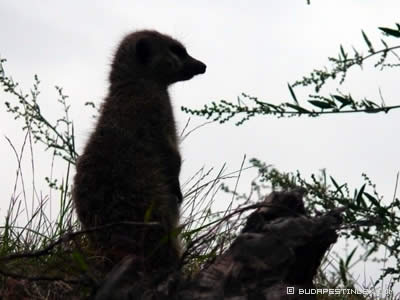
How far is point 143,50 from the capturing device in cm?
609

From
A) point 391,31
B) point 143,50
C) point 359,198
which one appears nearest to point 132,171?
point 359,198

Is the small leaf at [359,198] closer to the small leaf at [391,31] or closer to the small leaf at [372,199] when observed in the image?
the small leaf at [372,199]

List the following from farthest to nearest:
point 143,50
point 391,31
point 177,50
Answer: point 177,50 < point 143,50 < point 391,31

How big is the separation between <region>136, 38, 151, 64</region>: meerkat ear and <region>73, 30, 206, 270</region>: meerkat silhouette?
0.10 metres

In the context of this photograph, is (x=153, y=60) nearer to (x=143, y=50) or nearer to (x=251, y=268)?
(x=143, y=50)

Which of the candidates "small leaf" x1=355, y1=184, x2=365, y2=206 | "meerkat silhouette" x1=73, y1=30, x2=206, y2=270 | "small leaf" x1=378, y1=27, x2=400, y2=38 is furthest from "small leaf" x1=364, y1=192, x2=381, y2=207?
"meerkat silhouette" x1=73, y1=30, x2=206, y2=270

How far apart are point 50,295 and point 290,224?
1.25 metres

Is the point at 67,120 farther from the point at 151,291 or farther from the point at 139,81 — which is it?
the point at 151,291

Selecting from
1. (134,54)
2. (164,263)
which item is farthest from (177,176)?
(134,54)

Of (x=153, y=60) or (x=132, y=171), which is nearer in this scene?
(x=132, y=171)

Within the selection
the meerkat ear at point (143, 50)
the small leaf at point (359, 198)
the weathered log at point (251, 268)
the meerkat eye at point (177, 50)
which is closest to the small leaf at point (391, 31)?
the small leaf at point (359, 198)

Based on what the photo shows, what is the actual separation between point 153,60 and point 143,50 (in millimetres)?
124

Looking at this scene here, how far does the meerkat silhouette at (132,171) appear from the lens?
161 inches

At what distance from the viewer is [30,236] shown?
4.73m
